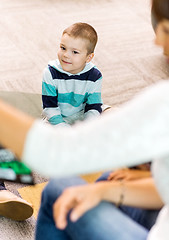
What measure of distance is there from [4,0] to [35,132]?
3.06 metres

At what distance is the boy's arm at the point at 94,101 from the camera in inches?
75.2

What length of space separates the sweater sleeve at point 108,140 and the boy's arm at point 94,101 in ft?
3.91

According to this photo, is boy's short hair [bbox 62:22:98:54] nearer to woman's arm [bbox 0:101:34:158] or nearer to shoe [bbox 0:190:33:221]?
shoe [bbox 0:190:33:221]

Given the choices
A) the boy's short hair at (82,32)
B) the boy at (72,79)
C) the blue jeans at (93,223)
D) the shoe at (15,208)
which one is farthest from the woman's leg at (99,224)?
the boy's short hair at (82,32)

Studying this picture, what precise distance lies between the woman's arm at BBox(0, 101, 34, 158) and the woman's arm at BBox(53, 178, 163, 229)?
0.65ft

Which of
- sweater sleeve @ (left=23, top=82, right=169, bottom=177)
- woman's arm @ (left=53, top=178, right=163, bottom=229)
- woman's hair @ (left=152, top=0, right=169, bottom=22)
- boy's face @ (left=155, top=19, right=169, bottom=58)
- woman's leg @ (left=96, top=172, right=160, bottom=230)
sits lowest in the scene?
woman's leg @ (left=96, top=172, right=160, bottom=230)

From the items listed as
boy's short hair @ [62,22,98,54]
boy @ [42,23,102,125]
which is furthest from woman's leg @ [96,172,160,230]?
boy's short hair @ [62,22,98,54]

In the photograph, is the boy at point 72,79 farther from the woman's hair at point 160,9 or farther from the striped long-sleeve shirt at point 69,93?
the woman's hair at point 160,9

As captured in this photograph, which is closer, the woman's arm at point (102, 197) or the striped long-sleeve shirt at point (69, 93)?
the woman's arm at point (102, 197)

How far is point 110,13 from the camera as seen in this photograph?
3422 mm

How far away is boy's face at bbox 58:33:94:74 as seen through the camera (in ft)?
6.02

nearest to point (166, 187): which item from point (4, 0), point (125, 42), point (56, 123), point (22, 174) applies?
point (22, 174)

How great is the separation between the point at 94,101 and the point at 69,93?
130mm

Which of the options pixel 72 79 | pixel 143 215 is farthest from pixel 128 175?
pixel 72 79
